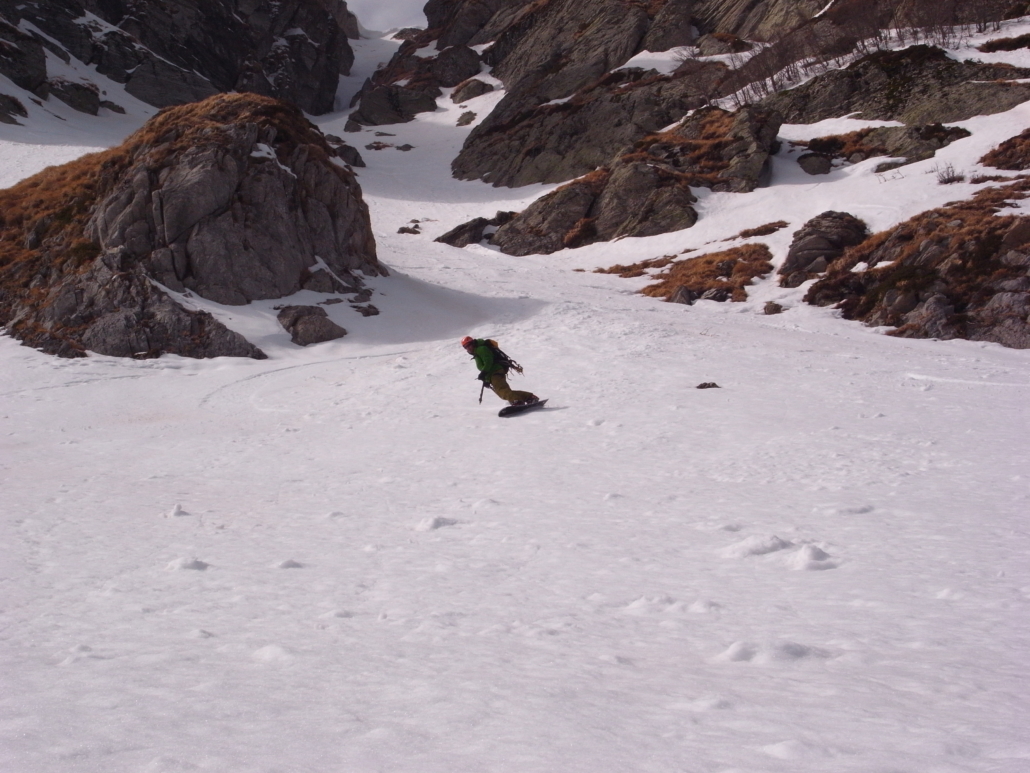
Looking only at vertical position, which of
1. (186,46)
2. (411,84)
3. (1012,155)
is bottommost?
(1012,155)

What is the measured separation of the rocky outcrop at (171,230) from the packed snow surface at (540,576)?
5713 mm

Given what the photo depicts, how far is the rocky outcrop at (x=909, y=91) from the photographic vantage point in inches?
1403

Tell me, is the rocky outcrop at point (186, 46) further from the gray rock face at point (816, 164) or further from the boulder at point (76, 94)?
the gray rock face at point (816, 164)

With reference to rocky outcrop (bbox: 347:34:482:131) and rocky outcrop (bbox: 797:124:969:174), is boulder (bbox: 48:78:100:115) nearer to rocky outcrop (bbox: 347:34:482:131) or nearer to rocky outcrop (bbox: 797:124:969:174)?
rocky outcrop (bbox: 347:34:482:131)

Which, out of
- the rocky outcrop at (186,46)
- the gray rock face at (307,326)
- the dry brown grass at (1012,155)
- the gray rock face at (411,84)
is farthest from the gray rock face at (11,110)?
the dry brown grass at (1012,155)

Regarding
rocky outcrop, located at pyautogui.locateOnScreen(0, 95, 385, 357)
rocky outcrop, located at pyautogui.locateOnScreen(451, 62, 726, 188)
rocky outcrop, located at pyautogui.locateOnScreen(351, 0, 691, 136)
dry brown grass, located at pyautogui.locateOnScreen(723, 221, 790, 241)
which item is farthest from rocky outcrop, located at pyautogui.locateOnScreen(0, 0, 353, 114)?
dry brown grass, located at pyautogui.locateOnScreen(723, 221, 790, 241)

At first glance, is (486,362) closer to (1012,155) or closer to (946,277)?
(946,277)

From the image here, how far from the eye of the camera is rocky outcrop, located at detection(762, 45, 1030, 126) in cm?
3562

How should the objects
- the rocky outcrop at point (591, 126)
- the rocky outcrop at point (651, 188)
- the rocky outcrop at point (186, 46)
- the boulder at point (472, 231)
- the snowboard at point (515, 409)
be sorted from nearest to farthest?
the snowboard at point (515, 409), the rocky outcrop at point (651, 188), the boulder at point (472, 231), the rocky outcrop at point (591, 126), the rocky outcrop at point (186, 46)

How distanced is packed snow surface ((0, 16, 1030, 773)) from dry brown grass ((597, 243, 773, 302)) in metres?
12.5

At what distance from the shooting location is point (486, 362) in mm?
11695

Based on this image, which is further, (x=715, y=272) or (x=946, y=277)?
(x=715, y=272)

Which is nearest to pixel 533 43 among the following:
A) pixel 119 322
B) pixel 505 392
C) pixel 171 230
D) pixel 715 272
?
pixel 715 272

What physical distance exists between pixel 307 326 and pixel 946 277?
1965 centimetres
